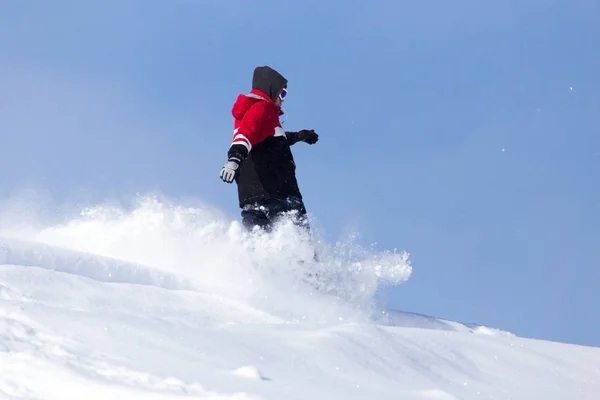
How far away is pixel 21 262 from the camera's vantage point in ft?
13.7

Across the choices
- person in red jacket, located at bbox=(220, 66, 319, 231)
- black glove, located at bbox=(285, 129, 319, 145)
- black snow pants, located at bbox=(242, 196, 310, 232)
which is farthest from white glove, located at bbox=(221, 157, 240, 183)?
black glove, located at bbox=(285, 129, 319, 145)

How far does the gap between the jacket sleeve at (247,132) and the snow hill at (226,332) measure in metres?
0.80

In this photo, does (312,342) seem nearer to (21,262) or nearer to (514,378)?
(514,378)

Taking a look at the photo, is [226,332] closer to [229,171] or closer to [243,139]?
[229,171]

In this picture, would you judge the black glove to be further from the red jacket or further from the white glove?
the white glove

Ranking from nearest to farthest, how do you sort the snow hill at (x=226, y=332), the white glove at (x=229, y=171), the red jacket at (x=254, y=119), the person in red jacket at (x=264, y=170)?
the snow hill at (x=226, y=332) < the white glove at (x=229, y=171) < the red jacket at (x=254, y=119) < the person in red jacket at (x=264, y=170)

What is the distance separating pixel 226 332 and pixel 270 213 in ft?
9.07

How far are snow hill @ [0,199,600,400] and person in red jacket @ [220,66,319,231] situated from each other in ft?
0.76

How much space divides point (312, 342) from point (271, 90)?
350 centimetres

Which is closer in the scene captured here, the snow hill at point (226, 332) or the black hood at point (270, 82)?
the snow hill at point (226, 332)

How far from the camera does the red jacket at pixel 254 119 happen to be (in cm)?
559

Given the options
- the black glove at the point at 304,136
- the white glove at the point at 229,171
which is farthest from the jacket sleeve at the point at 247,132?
the black glove at the point at 304,136

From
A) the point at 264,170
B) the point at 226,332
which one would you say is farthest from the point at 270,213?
the point at 226,332

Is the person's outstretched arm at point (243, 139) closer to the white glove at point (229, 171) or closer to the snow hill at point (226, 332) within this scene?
the white glove at point (229, 171)
